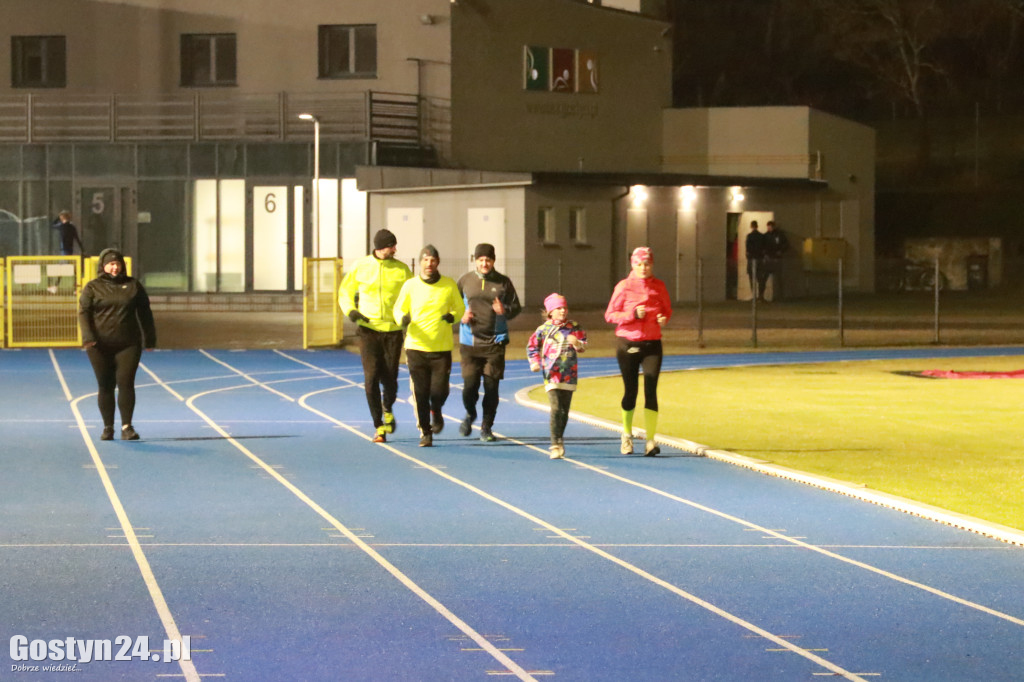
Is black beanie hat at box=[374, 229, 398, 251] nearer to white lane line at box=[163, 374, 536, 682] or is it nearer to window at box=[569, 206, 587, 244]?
white lane line at box=[163, 374, 536, 682]

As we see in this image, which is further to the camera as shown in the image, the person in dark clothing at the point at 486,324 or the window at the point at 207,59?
the window at the point at 207,59

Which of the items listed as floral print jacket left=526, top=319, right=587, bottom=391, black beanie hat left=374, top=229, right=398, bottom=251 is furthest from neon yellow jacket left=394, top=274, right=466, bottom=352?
floral print jacket left=526, top=319, right=587, bottom=391

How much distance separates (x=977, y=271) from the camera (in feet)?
186

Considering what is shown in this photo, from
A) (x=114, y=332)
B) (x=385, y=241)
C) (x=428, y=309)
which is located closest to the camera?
(x=428, y=309)

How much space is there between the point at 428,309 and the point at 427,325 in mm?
155

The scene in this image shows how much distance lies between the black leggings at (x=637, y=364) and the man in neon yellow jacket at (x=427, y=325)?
163cm

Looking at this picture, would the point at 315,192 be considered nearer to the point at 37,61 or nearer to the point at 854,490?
the point at 37,61

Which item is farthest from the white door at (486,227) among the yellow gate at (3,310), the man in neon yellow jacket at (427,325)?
the man in neon yellow jacket at (427,325)

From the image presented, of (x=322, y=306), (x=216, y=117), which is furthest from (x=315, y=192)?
(x=322, y=306)

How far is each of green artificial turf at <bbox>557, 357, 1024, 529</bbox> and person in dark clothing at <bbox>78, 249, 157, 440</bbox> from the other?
17.2ft

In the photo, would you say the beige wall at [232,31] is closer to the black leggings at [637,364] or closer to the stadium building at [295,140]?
the stadium building at [295,140]

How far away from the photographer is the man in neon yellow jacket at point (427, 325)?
49.5ft

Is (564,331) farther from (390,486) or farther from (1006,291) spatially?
(1006,291)

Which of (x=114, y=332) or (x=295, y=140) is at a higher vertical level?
(x=295, y=140)
